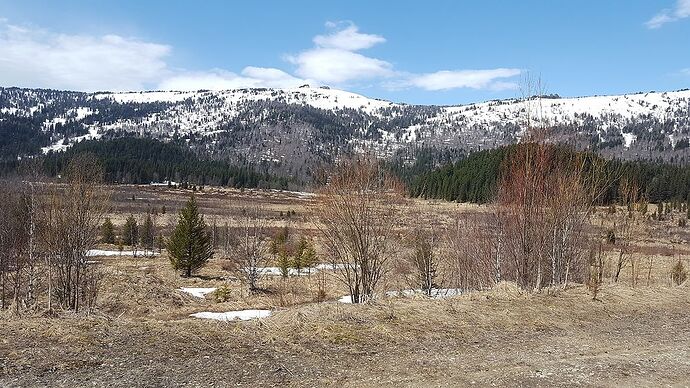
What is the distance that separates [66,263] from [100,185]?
2.93 m

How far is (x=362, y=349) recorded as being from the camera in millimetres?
8164

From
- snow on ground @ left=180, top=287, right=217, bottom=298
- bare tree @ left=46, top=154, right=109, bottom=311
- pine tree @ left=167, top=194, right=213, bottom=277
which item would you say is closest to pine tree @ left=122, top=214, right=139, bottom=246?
pine tree @ left=167, top=194, right=213, bottom=277

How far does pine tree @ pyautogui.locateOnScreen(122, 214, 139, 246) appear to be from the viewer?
53.3 meters

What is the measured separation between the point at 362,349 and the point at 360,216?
5.82 m

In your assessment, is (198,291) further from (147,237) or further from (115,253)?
(115,253)

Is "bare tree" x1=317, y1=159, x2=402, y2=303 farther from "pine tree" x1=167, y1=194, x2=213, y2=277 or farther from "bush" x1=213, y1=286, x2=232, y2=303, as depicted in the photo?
"pine tree" x1=167, y1=194, x2=213, y2=277

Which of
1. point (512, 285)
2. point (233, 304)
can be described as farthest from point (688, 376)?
point (233, 304)

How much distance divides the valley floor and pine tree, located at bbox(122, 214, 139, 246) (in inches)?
1883

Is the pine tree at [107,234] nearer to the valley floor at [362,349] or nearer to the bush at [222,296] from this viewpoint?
the bush at [222,296]

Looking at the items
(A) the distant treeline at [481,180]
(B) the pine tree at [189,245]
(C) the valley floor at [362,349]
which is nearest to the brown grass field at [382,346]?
(C) the valley floor at [362,349]

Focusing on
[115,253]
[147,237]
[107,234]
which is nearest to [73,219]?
[115,253]

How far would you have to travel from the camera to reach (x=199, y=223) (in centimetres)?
4038

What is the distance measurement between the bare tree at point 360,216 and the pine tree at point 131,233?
145 feet

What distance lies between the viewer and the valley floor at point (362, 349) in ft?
22.0
